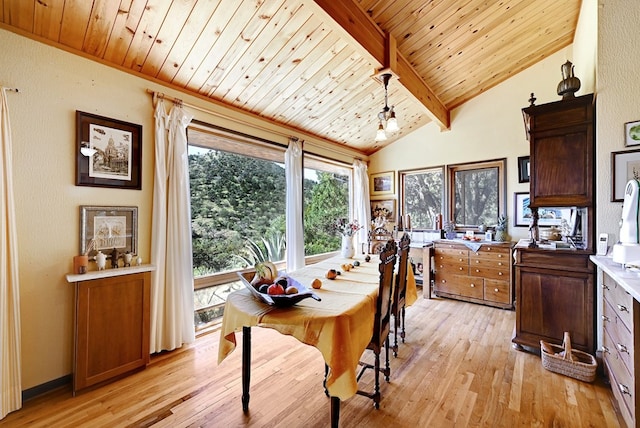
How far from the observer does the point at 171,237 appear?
8.35ft

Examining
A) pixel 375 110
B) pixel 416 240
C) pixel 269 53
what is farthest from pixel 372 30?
pixel 416 240

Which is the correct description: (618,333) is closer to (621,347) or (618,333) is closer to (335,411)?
(621,347)

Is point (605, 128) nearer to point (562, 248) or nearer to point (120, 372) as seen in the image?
point (562, 248)

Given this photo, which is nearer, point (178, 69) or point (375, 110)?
point (178, 69)

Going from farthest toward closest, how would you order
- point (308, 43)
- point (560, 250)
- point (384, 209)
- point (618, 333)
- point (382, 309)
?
point (384, 209) → point (308, 43) → point (560, 250) → point (382, 309) → point (618, 333)

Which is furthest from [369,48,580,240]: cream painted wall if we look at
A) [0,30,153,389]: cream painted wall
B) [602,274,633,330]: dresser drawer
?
[0,30,153,389]: cream painted wall

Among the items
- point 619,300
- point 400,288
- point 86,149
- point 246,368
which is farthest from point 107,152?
point 619,300

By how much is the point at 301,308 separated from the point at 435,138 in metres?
4.25

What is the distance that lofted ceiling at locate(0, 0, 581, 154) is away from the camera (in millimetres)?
1939

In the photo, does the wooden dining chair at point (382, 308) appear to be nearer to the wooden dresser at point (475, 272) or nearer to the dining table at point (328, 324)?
the dining table at point (328, 324)

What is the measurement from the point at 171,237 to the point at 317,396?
184 centimetres

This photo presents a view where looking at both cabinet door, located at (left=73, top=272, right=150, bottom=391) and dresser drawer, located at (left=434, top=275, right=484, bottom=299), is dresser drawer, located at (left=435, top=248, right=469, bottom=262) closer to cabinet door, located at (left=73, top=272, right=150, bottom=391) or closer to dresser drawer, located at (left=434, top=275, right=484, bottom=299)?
dresser drawer, located at (left=434, top=275, right=484, bottom=299)

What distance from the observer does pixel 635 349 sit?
55.9 inches

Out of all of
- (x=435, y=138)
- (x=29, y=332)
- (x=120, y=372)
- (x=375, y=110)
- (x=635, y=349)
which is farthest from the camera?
(x=435, y=138)
